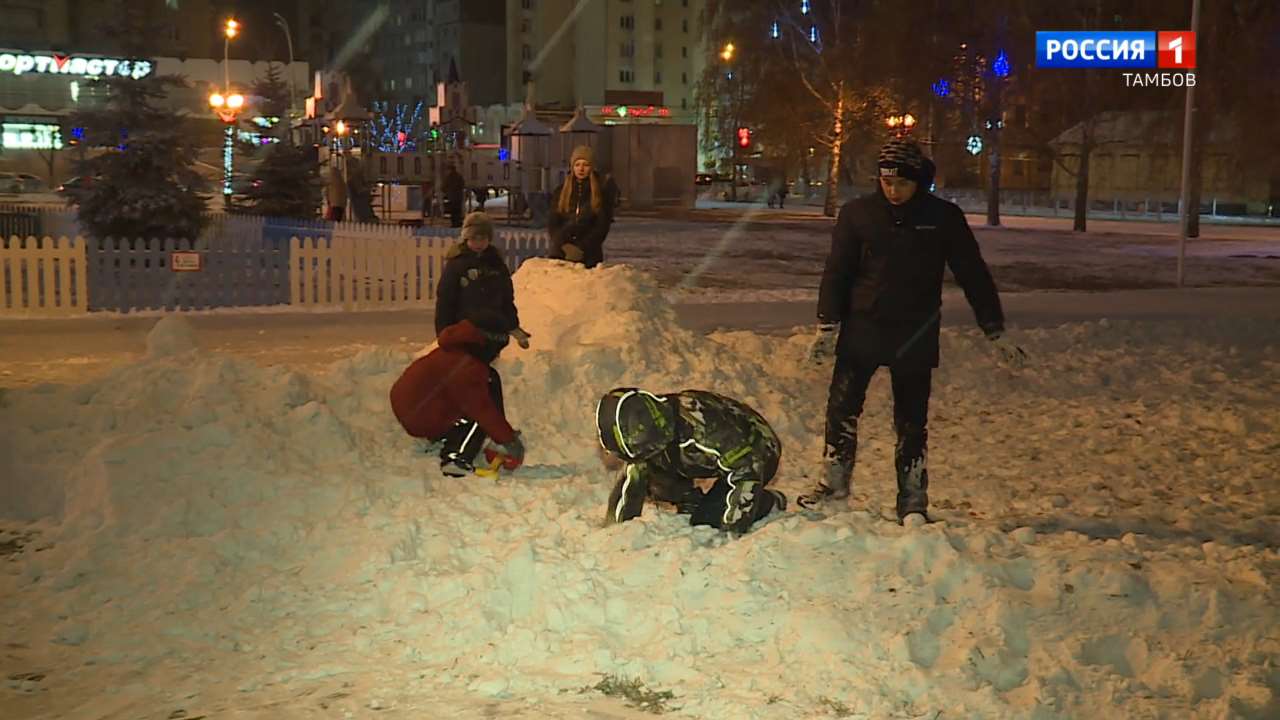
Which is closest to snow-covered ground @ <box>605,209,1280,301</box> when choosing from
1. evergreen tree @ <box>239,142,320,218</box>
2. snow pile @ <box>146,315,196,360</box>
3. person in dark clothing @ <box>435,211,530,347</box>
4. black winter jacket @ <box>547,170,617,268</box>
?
black winter jacket @ <box>547,170,617,268</box>

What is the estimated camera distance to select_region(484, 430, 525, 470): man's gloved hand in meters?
7.35

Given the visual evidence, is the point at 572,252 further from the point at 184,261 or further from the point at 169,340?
the point at 184,261

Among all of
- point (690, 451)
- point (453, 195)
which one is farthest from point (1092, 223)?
point (690, 451)

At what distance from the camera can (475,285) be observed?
756 cm

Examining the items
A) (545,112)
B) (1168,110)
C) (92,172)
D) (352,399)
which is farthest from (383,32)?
(352,399)

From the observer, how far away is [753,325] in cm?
1474

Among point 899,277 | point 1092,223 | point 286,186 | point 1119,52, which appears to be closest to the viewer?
point 899,277

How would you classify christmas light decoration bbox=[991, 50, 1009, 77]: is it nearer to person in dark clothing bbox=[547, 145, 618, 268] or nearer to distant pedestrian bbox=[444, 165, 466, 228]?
distant pedestrian bbox=[444, 165, 466, 228]

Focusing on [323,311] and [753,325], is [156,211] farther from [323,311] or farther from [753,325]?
[753,325]

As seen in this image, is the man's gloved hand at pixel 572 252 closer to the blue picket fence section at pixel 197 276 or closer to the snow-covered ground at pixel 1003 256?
the blue picket fence section at pixel 197 276

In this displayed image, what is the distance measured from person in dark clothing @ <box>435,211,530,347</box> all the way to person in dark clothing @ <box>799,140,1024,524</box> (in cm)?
213

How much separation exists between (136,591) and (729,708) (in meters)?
2.84

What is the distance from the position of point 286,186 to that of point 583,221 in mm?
21032

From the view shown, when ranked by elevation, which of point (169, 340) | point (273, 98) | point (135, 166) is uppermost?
point (273, 98)
